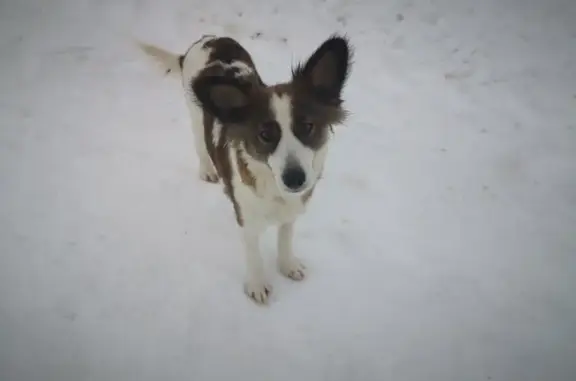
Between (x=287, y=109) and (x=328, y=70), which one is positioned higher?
(x=328, y=70)

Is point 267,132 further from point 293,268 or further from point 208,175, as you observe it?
point 208,175

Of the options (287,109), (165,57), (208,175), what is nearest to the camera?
(287,109)

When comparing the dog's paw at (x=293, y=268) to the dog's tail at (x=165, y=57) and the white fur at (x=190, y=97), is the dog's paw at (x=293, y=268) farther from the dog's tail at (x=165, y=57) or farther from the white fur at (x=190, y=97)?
the dog's tail at (x=165, y=57)

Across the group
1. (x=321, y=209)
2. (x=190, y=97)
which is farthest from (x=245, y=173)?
(x=321, y=209)

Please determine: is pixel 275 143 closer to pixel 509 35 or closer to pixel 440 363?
pixel 440 363

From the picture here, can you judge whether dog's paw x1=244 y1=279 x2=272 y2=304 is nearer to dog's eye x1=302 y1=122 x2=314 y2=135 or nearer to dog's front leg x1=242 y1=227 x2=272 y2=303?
dog's front leg x1=242 y1=227 x2=272 y2=303

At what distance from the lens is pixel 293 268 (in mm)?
3062

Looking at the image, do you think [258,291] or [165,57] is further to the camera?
[165,57]

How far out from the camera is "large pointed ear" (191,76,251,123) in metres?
2.17

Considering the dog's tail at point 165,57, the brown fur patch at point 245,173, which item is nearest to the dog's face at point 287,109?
the brown fur patch at point 245,173

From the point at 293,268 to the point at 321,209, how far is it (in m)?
0.53

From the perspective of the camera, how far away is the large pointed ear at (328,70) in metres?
→ 2.21

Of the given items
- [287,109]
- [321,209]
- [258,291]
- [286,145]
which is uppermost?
[287,109]

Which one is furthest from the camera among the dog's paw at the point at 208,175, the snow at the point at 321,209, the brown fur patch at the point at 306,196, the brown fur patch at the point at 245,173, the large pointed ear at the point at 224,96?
the dog's paw at the point at 208,175
